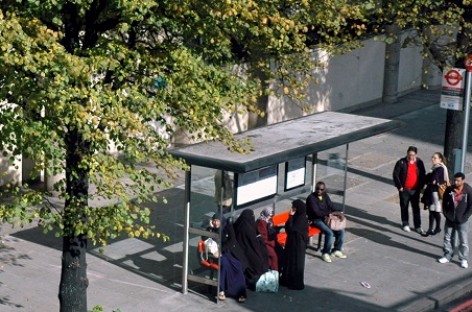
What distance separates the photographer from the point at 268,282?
14773 millimetres

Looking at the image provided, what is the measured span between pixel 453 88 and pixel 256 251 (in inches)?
223

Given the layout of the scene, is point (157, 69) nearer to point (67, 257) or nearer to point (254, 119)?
point (67, 257)

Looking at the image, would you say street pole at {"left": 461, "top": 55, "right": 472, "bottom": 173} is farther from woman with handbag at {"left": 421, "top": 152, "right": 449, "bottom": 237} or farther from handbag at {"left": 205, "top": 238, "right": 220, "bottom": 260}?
handbag at {"left": 205, "top": 238, "right": 220, "bottom": 260}

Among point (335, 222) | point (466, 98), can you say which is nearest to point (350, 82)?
point (466, 98)

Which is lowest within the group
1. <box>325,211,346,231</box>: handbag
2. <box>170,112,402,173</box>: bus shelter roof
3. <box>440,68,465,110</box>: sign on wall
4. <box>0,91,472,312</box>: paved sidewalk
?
<box>0,91,472,312</box>: paved sidewalk

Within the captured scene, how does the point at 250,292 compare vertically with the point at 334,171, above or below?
below

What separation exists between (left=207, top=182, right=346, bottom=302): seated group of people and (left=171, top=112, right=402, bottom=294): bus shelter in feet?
0.64

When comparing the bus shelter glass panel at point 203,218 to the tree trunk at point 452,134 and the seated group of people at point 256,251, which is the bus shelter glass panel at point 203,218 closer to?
the seated group of people at point 256,251

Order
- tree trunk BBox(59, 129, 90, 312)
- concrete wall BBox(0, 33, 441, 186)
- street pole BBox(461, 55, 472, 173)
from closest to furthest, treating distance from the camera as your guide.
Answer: tree trunk BBox(59, 129, 90, 312)
street pole BBox(461, 55, 472, 173)
concrete wall BBox(0, 33, 441, 186)

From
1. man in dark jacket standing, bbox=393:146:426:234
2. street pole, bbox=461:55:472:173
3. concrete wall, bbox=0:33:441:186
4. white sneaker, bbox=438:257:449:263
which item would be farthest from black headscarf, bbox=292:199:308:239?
concrete wall, bbox=0:33:441:186

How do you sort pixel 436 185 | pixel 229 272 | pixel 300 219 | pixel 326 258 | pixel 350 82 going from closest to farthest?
pixel 229 272 → pixel 300 219 → pixel 326 258 → pixel 436 185 → pixel 350 82

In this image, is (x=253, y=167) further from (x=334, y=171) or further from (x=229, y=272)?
(x=334, y=171)

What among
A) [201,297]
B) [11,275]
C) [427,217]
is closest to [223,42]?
[201,297]

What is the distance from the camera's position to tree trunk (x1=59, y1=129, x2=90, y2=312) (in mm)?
10922
